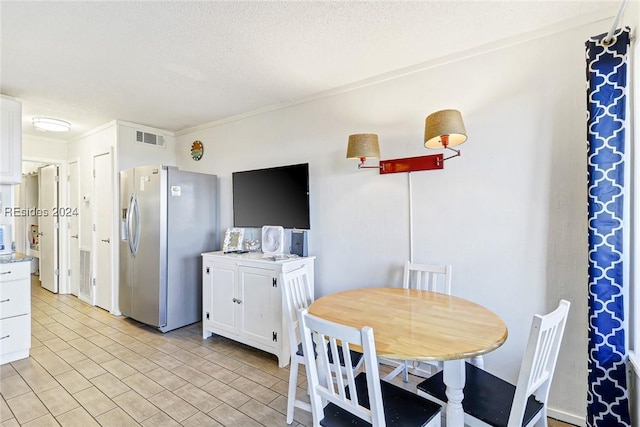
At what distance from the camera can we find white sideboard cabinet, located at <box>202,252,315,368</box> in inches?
107

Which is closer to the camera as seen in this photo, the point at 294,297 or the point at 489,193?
the point at 294,297

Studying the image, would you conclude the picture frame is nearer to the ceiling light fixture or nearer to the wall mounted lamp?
the wall mounted lamp

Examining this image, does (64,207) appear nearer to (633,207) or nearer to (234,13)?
(234,13)

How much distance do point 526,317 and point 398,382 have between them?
107 centimetres

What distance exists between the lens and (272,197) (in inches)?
129

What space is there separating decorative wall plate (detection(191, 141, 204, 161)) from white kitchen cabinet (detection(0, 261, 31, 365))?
2129 millimetres

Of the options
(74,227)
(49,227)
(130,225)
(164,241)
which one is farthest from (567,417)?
(49,227)

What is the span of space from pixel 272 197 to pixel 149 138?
2.32 metres

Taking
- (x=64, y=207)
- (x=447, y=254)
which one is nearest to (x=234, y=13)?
(x=447, y=254)

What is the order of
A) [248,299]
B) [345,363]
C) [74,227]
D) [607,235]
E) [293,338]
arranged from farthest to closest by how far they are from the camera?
[74,227] < [248,299] < [293,338] < [607,235] < [345,363]

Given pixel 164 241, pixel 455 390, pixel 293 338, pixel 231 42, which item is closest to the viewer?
pixel 455 390

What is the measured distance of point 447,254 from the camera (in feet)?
7.84

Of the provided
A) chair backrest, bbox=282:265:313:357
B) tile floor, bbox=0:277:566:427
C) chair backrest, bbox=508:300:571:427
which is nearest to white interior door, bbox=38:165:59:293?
tile floor, bbox=0:277:566:427

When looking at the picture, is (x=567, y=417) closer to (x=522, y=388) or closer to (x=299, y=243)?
(x=522, y=388)
